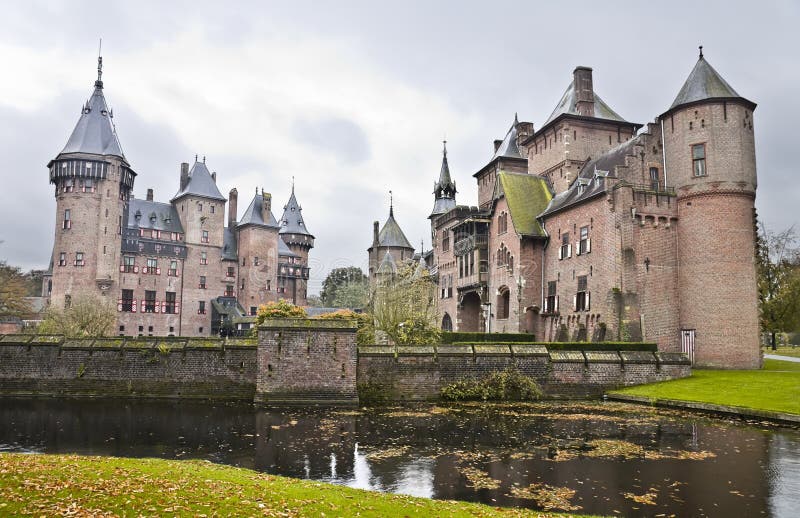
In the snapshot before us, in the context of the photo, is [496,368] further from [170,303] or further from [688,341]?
[170,303]

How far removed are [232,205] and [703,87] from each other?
61.5 m

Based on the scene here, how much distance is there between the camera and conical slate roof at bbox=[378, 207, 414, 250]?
8100 cm

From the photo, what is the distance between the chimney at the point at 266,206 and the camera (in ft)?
252

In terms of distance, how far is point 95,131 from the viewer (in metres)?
63.5

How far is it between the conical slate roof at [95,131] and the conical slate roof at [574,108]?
4707cm

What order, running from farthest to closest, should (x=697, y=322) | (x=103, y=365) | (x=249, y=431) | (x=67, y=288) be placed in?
(x=67, y=288)
(x=697, y=322)
(x=103, y=365)
(x=249, y=431)

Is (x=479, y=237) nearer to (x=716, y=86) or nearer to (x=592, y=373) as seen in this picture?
(x=716, y=86)

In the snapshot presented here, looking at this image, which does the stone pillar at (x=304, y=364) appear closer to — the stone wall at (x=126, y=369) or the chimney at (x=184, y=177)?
the stone wall at (x=126, y=369)

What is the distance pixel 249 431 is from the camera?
1459cm

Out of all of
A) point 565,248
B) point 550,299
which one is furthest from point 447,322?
point 565,248

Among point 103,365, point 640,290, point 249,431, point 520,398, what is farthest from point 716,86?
point 103,365

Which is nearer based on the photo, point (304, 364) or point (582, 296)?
point (304, 364)

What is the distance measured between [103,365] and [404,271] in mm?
23741

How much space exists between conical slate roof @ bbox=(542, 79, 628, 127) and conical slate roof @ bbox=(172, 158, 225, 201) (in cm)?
4653
